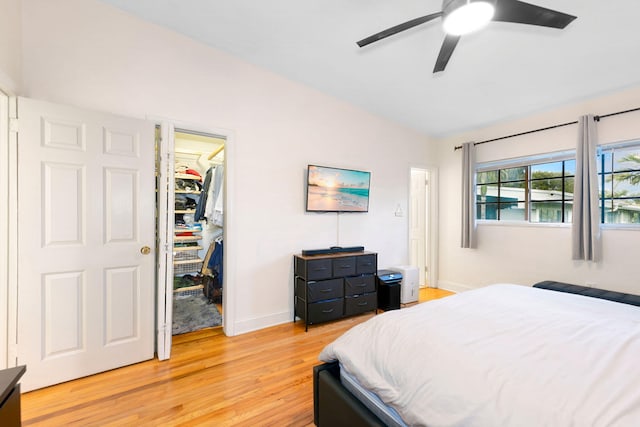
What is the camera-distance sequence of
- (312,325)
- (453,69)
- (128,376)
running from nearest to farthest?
(128,376) < (453,69) < (312,325)

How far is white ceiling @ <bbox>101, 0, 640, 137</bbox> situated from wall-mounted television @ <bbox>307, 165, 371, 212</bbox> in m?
0.99

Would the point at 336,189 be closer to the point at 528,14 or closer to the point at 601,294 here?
the point at 528,14

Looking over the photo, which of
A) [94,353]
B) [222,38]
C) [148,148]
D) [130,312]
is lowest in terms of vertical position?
[94,353]

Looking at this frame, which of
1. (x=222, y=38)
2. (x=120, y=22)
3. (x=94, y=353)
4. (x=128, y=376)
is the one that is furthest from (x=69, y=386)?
(x=222, y=38)

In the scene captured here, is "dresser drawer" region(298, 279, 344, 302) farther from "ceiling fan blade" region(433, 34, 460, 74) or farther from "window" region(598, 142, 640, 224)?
"window" region(598, 142, 640, 224)

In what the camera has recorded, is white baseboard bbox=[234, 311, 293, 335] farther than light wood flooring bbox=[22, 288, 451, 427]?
Yes

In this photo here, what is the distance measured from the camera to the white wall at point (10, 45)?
1798 millimetres

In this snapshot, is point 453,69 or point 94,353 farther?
point 453,69

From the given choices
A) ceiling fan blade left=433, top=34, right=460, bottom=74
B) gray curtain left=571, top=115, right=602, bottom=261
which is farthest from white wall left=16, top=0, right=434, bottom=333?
gray curtain left=571, top=115, right=602, bottom=261

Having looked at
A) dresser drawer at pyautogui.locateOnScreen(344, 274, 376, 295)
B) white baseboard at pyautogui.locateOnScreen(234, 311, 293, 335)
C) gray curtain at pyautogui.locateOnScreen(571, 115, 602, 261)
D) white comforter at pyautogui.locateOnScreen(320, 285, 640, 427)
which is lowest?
white baseboard at pyautogui.locateOnScreen(234, 311, 293, 335)

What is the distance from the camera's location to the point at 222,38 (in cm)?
258

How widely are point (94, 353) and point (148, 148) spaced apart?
1.66 meters

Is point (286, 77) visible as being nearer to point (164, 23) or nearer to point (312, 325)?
point (164, 23)

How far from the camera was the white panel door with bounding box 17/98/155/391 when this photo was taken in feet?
6.35
